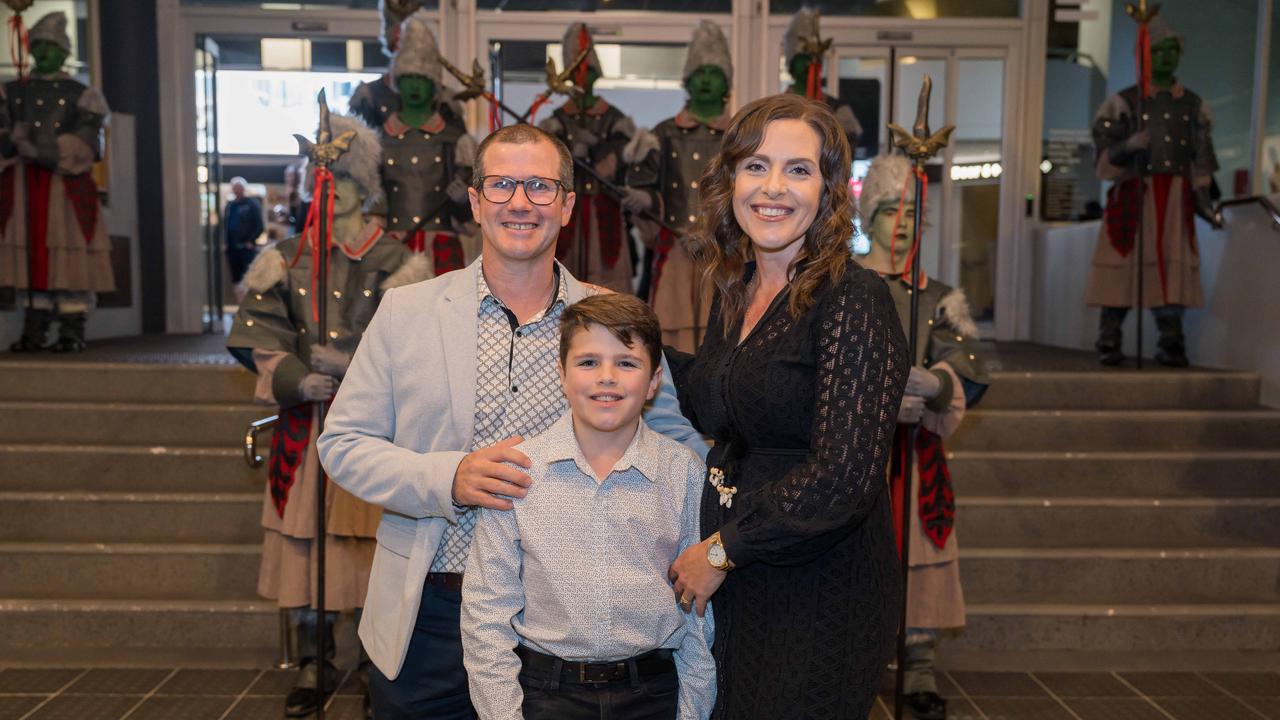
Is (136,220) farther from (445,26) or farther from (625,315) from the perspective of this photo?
(625,315)

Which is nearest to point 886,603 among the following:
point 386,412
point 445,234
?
point 386,412

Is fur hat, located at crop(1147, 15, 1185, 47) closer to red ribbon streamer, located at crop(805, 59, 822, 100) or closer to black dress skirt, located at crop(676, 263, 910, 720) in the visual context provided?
red ribbon streamer, located at crop(805, 59, 822, 100)

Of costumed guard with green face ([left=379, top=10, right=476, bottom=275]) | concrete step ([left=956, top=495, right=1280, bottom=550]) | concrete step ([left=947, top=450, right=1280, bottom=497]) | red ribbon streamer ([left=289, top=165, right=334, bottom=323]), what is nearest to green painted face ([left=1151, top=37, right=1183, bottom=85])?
concrete step ([left=947, top=450, right=1280, bottom=497])

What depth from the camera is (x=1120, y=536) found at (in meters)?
4.50

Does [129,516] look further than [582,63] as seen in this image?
No

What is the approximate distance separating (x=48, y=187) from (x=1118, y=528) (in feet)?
20.1

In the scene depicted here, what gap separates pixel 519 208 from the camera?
1.83 m

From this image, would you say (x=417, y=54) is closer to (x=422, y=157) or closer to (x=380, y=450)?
(x=422, y=157)

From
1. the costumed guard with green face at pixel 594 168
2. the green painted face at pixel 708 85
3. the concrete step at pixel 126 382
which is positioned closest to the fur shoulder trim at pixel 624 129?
the costumed guard with green face at pixel 594 168

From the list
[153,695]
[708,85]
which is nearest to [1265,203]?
[708,85]

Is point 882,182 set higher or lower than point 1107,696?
higher

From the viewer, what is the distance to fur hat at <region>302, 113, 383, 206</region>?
3.46 meters

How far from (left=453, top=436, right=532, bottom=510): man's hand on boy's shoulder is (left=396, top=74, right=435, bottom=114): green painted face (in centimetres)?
396

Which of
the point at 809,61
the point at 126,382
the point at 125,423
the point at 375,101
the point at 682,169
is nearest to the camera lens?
the point at 125,423
